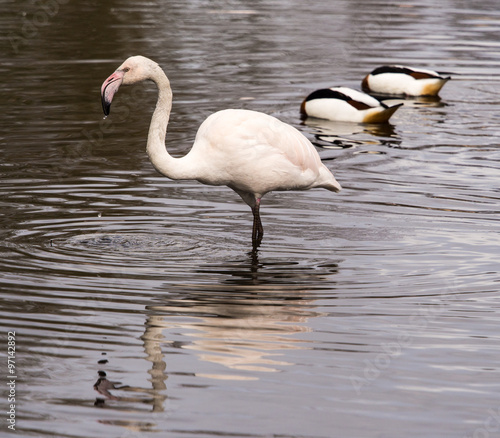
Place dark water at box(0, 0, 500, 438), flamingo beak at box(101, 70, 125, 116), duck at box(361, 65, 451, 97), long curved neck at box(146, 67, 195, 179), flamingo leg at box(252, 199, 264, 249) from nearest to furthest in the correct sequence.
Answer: dark water at box(0, 0, 500, 438) → flamingo beak at box(101, 70, 125, 116) → long curved neck at box(146, 67, 195, 179) → flamingo leg at box(252, 199, 264, 249) → duck at box(361, 65, 451, 97)

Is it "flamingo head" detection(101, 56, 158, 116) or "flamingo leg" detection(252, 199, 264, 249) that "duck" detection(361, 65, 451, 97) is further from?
"flamingo head" detection(101, 56, 158, 116)

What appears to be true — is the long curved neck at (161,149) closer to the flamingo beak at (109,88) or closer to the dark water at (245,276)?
the flamingo beak at (109,88)

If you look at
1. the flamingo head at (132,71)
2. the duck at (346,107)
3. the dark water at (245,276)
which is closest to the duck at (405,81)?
the dark water at (245,276)

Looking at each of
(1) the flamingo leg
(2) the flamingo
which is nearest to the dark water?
(1) the flamingo leg

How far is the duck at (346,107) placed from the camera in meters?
15.6

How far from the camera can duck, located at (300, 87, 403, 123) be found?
15625 millimetres

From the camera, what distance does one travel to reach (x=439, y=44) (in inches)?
937

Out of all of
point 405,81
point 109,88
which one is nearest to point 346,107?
point 405,81

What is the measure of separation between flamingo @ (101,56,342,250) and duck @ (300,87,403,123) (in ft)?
19.6

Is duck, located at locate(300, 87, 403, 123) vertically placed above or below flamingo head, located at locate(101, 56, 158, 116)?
below

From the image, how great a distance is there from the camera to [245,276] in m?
8.76

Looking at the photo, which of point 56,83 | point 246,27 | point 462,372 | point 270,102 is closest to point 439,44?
point 246,27

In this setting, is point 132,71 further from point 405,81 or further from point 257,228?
point 405,81

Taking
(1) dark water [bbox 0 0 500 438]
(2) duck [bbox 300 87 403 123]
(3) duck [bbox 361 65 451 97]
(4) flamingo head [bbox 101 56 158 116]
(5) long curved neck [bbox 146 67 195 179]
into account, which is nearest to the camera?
(1) dark water [bbox 0 0 500 438]
